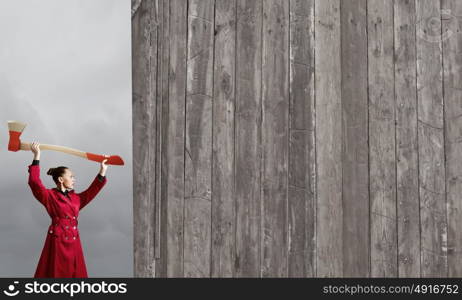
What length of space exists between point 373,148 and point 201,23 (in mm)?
1313

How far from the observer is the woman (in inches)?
166

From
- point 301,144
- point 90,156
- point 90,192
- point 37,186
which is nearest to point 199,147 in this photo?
point 301,144

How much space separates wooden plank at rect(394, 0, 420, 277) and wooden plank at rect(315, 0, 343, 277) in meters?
0.34

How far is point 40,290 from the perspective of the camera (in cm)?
357

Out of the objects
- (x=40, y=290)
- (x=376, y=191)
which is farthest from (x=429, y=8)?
(x=40, y=290)

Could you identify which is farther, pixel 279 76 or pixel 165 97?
pixel 165 97

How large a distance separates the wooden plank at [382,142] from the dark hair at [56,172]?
2197 mm

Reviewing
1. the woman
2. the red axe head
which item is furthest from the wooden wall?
the red axe head

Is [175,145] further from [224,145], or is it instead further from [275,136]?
[275,136]

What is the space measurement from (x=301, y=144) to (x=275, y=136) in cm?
16

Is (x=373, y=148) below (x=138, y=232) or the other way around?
the other way around

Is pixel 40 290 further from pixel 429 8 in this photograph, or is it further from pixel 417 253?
pixel 429 8

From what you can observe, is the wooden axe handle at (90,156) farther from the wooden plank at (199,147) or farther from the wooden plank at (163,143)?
the wooden plank at (199,147)

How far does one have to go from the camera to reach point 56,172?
4.48 m
